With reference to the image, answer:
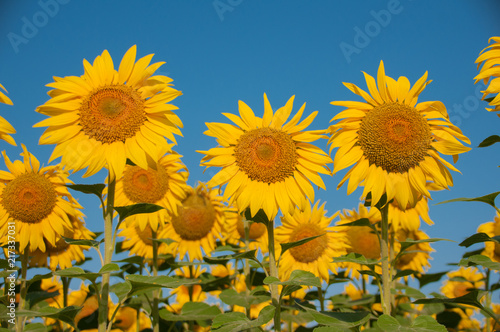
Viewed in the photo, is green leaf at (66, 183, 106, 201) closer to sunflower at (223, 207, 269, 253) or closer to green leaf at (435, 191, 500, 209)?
green leaf at (435, 191, 500, 209)

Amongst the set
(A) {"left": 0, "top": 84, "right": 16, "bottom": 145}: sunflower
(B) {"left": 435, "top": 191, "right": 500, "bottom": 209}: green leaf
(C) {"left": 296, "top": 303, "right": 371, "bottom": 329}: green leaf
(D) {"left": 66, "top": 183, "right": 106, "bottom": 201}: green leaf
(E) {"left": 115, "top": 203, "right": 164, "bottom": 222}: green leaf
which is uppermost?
→ (A) {"left": 0, "top": 84, "right": 16, "bottom": 145}: sunflower

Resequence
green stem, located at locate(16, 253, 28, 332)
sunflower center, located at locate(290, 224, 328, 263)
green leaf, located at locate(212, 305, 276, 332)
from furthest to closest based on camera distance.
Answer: sunflower center, located at locate(290, 224, 328, 263) < green stem, located at locate(16, 253, 28, 332) < green leaf, located at locate(212, 305, 276, 332)

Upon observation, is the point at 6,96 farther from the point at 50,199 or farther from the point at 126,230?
the point at 126,230

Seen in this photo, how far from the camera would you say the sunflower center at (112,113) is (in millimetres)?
4086

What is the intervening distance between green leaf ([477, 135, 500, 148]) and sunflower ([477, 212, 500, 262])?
330cm

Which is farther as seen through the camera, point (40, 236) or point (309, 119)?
point (40, 236)

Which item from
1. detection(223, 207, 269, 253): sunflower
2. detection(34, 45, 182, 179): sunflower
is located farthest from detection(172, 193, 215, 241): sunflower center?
detection(34, 45, 182, 179): sunflower

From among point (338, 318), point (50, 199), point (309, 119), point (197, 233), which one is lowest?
point (338, 318)

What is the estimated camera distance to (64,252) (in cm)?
627

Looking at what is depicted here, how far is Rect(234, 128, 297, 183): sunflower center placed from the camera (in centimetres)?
447

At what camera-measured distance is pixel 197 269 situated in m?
7.48

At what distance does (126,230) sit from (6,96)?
3915 millimetres

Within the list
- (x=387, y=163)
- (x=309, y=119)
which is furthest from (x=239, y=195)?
(x=387, y=163)

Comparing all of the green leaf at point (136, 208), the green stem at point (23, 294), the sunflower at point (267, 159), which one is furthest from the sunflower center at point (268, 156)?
the green stem at point (23, 294)
